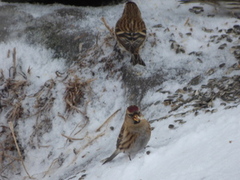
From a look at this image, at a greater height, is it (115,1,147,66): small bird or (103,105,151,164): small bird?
(115,1,147,66): small bird

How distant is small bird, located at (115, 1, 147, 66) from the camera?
624 centimetres

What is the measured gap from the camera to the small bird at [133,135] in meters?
4.98

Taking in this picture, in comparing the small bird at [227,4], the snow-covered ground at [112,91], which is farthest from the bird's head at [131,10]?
the small bird at [227,4]

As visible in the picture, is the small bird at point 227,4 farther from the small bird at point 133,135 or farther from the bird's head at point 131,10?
the small bird at point 133,135

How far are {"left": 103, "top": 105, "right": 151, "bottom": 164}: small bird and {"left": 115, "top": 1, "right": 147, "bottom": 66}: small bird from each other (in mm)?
1339

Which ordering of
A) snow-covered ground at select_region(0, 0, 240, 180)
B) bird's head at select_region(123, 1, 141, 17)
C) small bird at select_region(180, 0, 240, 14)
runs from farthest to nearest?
small bird at select_region(180, 0, 240, 14) < bird's head at select_region(123, 1, 141, 17) < snow-covered ground at select_region(0, 0, 240, 180)

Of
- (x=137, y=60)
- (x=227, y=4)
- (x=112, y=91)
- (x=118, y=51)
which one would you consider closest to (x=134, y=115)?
(x=112, y=91)

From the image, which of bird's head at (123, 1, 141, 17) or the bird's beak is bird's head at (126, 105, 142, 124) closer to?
the bird's beak

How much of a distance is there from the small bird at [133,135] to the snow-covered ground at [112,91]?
112mm

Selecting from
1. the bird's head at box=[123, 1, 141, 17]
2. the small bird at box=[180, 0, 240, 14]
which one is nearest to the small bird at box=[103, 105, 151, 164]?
the bird's head at box=[123, 1, 141, 17]

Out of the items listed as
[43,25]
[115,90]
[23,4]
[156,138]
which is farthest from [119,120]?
[23,4]

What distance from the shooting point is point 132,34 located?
6.29m

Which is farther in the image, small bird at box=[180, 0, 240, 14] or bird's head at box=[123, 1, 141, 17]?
small bird at box=[180, 0, 240, 14]

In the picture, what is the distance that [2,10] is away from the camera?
23.2 ft
